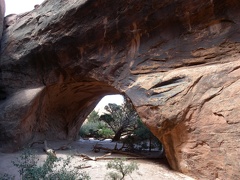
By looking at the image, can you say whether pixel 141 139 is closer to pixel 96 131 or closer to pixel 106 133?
pixel 106 133

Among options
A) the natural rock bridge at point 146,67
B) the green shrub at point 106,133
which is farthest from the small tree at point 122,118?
the natural rock bridge at point 146,67

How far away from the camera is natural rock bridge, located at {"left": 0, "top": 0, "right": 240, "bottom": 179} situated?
4.12 m

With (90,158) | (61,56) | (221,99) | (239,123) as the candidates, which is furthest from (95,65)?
(239,123)

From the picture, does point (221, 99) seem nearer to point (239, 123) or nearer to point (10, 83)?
point (239, 123)

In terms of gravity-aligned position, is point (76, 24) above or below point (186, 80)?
above

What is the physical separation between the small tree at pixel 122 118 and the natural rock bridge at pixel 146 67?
3.40m

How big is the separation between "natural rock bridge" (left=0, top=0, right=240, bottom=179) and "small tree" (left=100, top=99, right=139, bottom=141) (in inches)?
134

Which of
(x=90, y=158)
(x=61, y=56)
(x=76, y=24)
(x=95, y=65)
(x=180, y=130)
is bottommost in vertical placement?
(x=90, y=158)

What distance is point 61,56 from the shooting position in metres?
6.55

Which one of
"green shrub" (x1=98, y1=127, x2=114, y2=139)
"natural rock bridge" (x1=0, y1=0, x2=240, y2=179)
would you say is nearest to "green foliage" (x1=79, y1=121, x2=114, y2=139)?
"green shrub" (x1=98, y1=127, x2=114, y2=139)

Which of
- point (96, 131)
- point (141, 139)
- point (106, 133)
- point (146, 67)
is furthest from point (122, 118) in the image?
point (146, 67)

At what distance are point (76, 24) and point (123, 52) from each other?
1.61 metres

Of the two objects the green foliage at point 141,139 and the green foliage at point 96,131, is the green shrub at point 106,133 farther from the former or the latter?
the green foliage at point 141,139

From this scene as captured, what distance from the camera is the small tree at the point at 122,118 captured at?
10.4 metres
